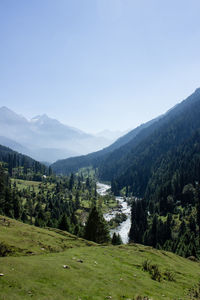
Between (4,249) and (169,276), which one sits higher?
(4,249)

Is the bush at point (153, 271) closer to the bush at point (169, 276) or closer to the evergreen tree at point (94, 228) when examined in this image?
the bush at point (169, 276)

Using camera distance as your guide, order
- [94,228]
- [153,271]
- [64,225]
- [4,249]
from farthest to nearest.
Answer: [64,225], [94,228], [153,271], [4,249]

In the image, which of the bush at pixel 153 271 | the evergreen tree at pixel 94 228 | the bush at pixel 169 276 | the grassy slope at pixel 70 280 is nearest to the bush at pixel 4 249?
the grassy slope at pixel 70 280

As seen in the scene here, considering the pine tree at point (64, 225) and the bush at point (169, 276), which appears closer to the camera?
the bush at point (169, 276)

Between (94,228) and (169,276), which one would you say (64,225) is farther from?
(169,276)

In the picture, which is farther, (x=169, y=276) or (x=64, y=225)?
(x=64, y=225)

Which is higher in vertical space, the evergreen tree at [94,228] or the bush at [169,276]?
the bush at [169,276]

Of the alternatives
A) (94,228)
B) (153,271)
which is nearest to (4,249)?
(153,271)

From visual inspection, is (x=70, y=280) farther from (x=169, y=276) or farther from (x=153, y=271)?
(x=169, y=276)

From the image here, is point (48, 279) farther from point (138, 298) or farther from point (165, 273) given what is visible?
point (165, 273)

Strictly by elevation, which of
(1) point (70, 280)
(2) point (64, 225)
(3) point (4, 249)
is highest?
(3) point (4, 249)

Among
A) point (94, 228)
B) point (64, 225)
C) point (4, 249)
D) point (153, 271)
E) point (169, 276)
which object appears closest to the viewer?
point (4, 249)

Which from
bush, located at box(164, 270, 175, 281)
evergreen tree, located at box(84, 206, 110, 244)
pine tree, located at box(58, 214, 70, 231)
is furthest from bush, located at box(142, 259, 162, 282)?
pine tree, located at box(58, 214, 70, 231)

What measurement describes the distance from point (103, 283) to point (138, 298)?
4745 millimetres
